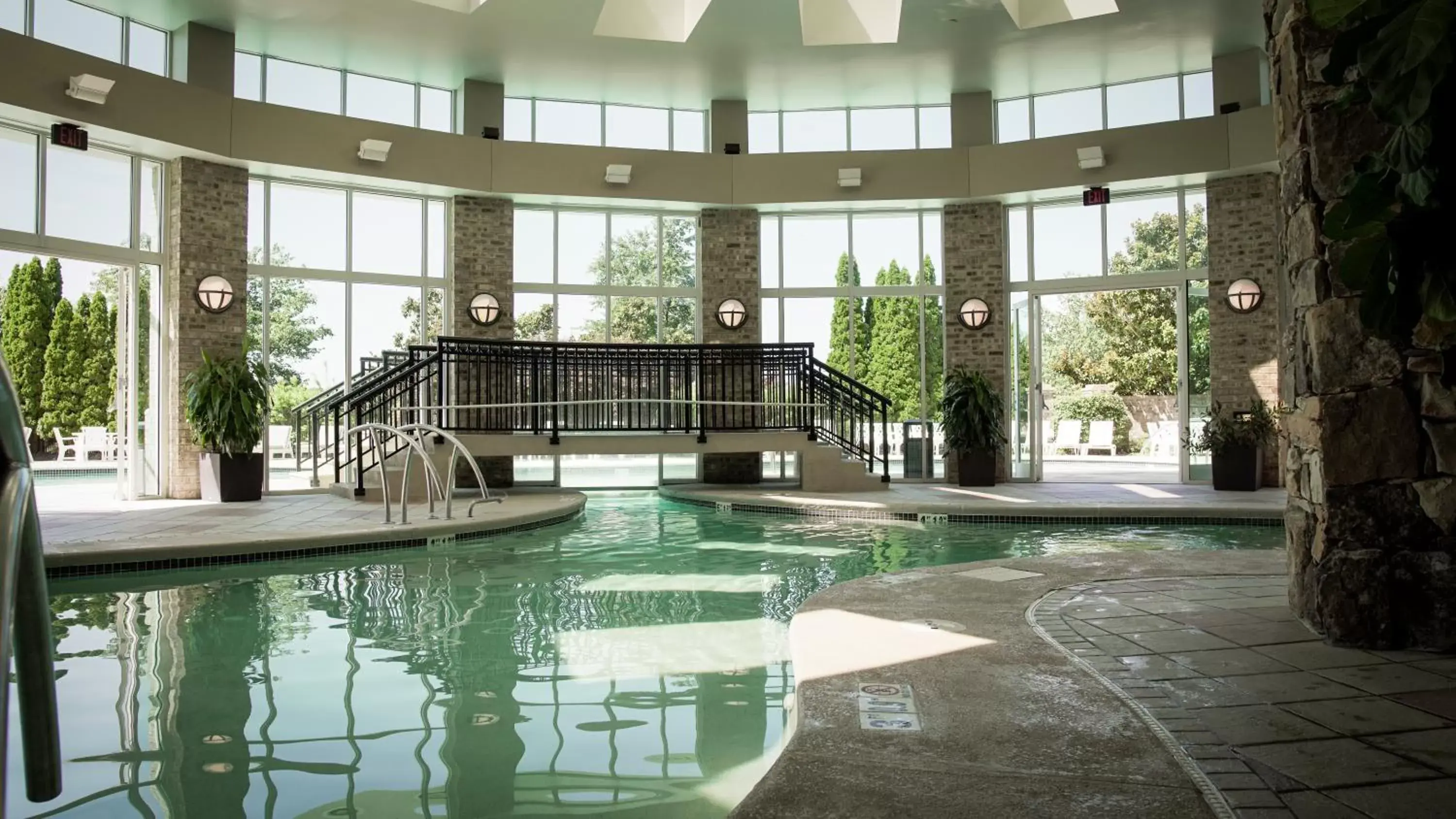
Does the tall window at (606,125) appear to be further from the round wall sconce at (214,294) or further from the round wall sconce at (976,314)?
the round wall sconce at (976,314)

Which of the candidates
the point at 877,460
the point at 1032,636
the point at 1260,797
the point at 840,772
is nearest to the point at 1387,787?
the point at 1260,797

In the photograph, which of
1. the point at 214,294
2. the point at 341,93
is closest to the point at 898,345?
the point at 341,93

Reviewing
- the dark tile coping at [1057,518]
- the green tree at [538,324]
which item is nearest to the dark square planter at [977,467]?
the dark tile coping at [1057,518]

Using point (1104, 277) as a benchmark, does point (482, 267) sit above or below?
above

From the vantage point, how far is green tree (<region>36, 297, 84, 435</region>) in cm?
1551

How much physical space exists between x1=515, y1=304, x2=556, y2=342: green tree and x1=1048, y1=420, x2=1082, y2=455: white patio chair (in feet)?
31.0

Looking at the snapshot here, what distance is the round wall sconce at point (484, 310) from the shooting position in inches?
466

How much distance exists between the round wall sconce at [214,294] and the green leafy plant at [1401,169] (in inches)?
426

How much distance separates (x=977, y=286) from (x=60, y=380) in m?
14.9

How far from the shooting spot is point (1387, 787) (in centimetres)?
216

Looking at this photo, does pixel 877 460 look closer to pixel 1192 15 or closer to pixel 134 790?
pixel 1192 15

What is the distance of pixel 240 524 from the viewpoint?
7.64 m

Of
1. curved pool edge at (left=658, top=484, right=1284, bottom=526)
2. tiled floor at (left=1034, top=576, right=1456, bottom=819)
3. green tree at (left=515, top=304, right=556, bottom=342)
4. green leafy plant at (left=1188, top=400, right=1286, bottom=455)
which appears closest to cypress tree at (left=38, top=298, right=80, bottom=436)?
green tree at (left=515, top=304, right=556, bottom=342)

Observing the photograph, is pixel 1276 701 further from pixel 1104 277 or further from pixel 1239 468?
pixel 1104 277
